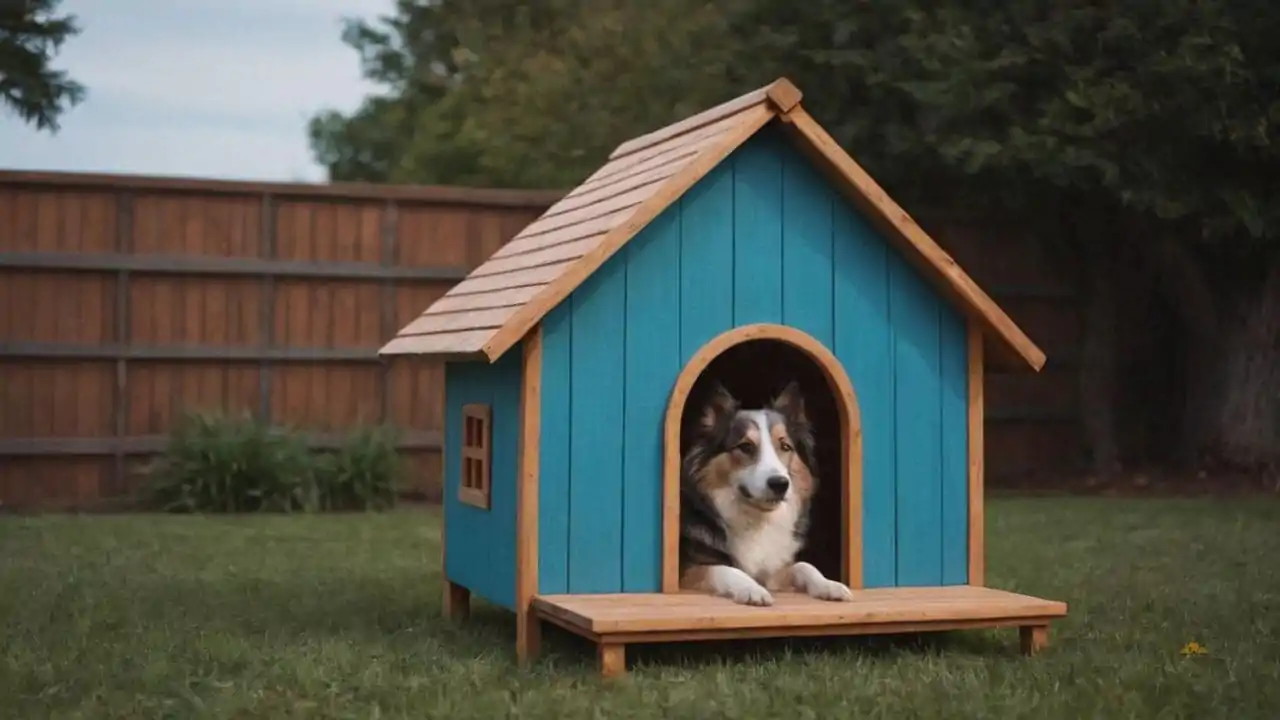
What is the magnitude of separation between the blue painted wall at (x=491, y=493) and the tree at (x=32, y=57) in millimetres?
7071

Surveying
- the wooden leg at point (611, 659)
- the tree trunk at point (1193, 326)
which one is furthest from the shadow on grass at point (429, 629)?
the tree trunk at point (1193, 326)

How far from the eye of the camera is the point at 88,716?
3893 millimetres

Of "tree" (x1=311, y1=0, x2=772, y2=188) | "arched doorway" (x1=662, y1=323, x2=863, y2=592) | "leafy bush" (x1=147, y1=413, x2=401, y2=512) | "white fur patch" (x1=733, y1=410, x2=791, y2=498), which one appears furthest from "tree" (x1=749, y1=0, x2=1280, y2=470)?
"white fur patch" (x1=733, y1=410, x2=791, y2=498)

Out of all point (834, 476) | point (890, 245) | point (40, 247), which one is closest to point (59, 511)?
point (40, 247)

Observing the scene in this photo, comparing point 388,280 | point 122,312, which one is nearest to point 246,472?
point 122,312

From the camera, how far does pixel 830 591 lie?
488cm

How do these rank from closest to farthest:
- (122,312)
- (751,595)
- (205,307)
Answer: (751,595) → (122,312) → (205,307)

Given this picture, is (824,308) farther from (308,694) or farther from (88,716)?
(88,716)

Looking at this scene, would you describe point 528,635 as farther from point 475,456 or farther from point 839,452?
point 839,452

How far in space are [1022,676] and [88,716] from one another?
93.6 inches

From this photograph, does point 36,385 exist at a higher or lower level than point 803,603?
higher

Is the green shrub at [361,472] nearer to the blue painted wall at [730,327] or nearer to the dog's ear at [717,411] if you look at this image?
the dog's ear at [717,411]

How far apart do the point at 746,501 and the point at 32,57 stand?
864cm

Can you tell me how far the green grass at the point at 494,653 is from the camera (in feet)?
13.1
